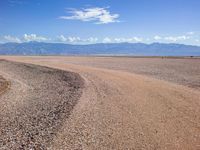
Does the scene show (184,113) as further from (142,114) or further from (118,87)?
(118,87)

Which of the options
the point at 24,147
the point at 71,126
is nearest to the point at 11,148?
the point at 24,147

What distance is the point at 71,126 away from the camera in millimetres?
13789

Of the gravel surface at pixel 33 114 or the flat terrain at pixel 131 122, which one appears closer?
the flat terrain at pixel 131 122

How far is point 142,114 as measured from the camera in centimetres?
1580

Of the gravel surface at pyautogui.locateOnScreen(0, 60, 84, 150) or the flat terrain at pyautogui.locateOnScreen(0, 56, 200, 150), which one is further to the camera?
the gravel surface at pyautogui.locateOnScreen(0, 60, 84, 150)

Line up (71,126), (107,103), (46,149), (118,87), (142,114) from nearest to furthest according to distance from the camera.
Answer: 1. (46,149)
2. (71,126)
3. (142,114)
4. (107,103)
5. (118,87)

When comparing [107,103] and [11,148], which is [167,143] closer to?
[11,148]

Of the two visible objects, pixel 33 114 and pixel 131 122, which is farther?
pixel 33 114

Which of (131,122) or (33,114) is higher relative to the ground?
(131,122)

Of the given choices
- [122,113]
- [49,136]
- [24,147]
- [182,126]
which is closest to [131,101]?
[122,113]

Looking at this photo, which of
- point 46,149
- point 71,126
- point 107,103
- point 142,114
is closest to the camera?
point 46,149

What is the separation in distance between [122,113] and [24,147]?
5726 mm

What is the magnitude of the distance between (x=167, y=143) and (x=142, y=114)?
4205mm

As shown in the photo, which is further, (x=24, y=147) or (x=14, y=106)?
(x=14, y=106)
